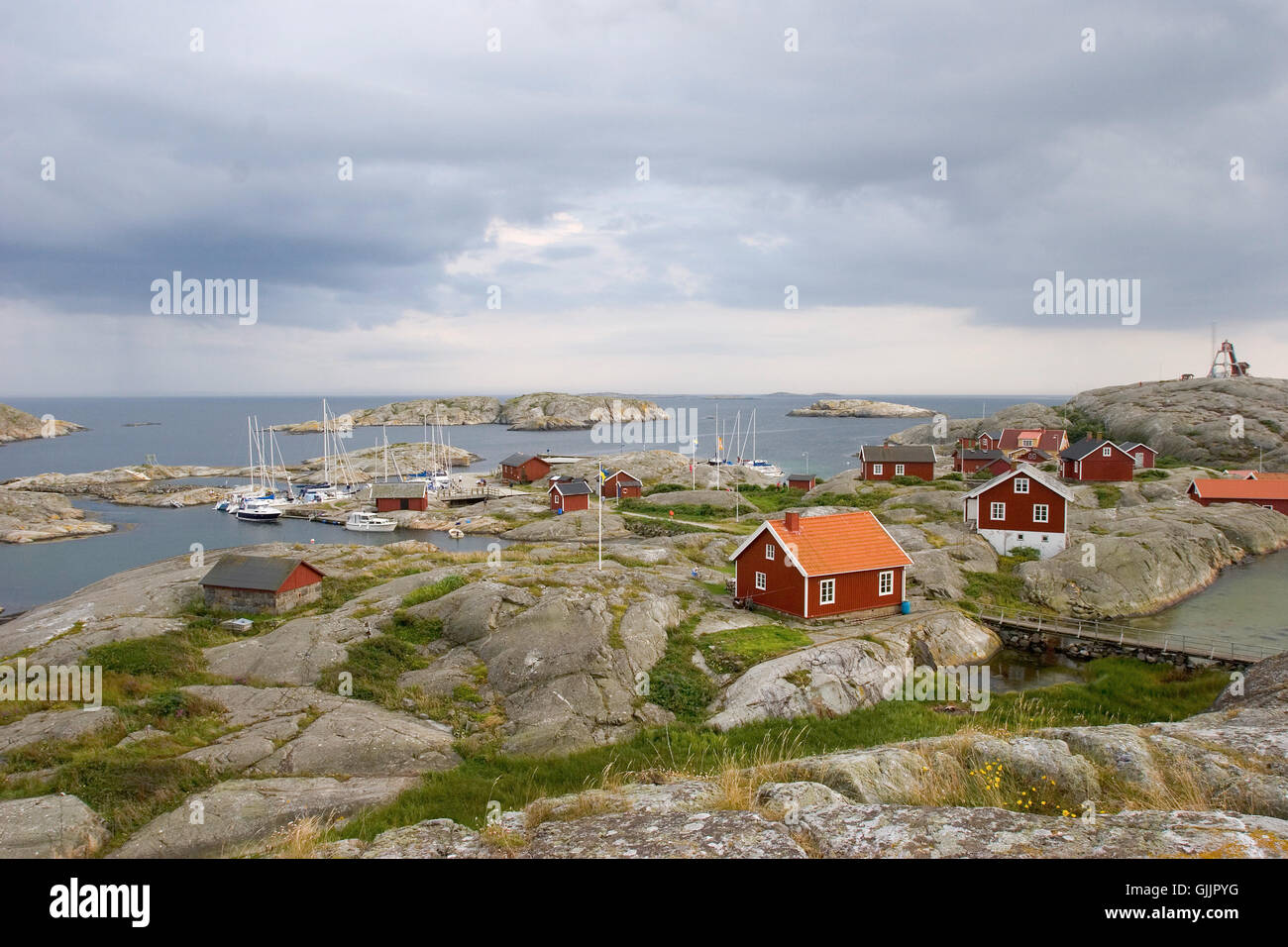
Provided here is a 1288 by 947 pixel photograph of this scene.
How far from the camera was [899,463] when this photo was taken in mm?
80875

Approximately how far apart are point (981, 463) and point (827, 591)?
6627 cm

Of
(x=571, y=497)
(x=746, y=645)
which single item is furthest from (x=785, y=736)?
(x=571, y=497)

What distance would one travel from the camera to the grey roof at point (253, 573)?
108 ft

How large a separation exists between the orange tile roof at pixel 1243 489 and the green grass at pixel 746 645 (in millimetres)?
55233

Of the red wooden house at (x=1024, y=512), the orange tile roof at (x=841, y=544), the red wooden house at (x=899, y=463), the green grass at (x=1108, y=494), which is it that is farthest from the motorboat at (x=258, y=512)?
the green grass at (x=1108, y=494)

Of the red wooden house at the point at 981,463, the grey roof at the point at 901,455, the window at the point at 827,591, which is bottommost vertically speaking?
the window at the point at 827,591

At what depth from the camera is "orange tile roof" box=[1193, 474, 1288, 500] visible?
205 feet

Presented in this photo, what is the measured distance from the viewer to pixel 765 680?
2550 cm

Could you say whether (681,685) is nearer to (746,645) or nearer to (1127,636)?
(746,645)

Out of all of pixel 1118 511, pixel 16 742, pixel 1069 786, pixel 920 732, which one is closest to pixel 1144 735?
pixel 1069 786

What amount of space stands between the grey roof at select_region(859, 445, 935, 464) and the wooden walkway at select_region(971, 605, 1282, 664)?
4151cm

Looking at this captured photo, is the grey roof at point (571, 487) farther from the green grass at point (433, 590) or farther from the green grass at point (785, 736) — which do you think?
the green grass at point (785, 736)

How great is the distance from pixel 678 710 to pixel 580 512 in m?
51.8

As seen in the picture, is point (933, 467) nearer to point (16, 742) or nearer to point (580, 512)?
point (580, 512)
